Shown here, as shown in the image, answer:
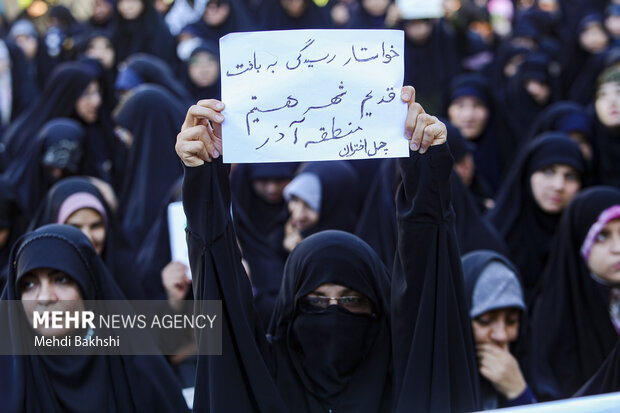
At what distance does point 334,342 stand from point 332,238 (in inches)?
13.6

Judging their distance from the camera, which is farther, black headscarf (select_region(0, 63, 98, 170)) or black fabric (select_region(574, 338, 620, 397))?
black headscarf (select_region(0, 63, 98, 170))

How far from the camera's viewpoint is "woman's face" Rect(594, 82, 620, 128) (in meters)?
4.71

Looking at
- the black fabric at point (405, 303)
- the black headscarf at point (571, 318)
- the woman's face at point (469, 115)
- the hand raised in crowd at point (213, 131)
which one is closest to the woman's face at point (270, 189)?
the woman's face at point (469, 115)

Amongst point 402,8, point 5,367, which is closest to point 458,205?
point 5,367

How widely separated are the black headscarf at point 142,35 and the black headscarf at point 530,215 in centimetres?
429

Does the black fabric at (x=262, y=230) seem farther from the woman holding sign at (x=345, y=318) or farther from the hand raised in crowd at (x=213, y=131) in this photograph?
the hand raised in crowd at (x=213, y=131)

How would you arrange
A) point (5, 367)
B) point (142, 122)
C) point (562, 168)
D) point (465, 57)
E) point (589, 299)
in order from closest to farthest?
point (5, 367) < point (589, 299) < point (562, 168) < point (142, 122) < point (465, 57)

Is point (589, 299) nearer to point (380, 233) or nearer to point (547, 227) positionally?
point (547, 227)

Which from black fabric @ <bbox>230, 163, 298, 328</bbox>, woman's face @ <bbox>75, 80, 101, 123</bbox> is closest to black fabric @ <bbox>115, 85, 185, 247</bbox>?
black fabric @ <bbox>230, 163, 298, 328</bbox>

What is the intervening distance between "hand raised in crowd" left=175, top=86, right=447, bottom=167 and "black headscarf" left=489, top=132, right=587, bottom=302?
2.15m

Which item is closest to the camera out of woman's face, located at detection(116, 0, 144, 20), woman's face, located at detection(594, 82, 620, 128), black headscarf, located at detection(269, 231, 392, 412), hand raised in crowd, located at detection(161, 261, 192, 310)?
black headscarf, located at detection(269, 231, 392, 412)

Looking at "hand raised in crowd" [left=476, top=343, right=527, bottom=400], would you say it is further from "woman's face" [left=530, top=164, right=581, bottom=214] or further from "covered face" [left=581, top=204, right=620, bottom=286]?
"woman's face" [left=530, top=164, right=581, bottom=214]

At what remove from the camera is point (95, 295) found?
252 cm

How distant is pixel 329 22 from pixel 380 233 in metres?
4.33
